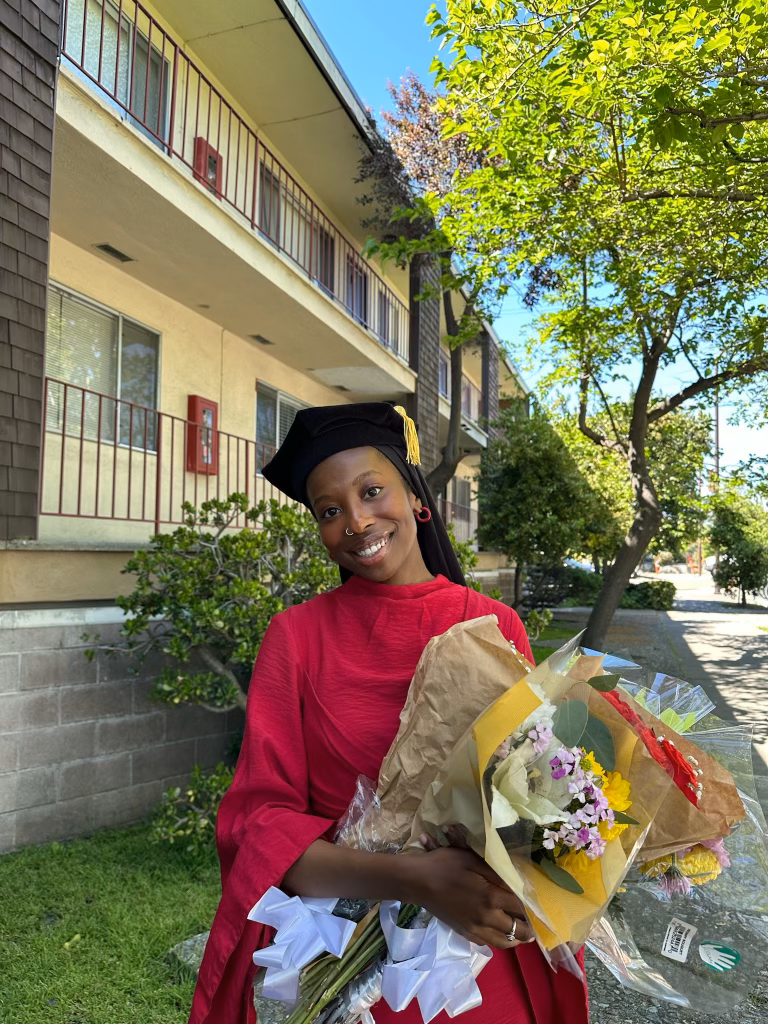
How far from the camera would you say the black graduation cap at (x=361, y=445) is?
157 cm

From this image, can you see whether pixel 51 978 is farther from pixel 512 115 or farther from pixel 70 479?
pixel 512 115

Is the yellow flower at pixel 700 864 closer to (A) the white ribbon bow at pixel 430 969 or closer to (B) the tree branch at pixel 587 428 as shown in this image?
(A) the white ribbon bow at pixel 430 969

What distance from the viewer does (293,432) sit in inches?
62.8

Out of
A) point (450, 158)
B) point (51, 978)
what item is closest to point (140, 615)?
point (51, 978)

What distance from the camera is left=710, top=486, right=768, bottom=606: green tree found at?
26.6 metres

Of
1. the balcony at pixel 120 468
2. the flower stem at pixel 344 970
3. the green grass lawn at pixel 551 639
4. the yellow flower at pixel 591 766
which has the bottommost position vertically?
the green grass lawn at pixel 551 639

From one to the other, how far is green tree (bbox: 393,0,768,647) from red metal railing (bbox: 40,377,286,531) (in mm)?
3422

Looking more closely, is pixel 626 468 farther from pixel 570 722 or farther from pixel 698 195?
pixel 570 722

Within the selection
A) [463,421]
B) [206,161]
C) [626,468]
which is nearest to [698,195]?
[206,161]

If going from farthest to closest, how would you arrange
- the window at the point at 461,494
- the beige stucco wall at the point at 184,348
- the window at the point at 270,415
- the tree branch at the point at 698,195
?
the window at the point at 461,494 → the window at the point at 270,415 → the beige stucco wall at the point at 184,348 → the tree branch at the point at 698,195

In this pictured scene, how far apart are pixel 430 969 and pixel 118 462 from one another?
6.40m

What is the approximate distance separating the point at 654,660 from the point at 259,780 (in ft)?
37.1

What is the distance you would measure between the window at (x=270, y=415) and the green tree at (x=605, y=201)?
3.13 meters

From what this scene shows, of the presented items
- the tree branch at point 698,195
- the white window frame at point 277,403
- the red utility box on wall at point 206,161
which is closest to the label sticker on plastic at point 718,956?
the tree branch at point 698,195
